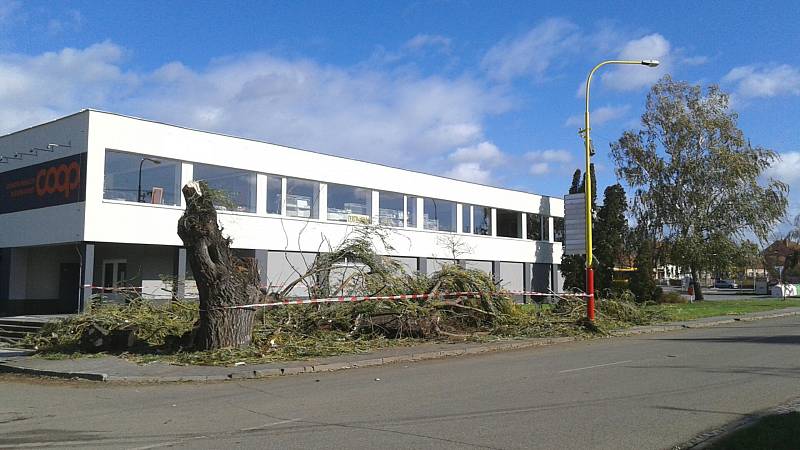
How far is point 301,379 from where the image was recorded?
A: 43.1ft

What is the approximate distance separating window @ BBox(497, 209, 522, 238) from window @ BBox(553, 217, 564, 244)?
15.4ft

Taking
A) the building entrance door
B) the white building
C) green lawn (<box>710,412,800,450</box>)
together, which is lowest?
green lawn (<box>710,412,800,450</box>)

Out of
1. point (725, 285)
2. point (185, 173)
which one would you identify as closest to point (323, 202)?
point (185, 173)

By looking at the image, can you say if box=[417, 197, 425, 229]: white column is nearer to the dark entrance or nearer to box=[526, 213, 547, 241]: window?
box=[526, 213, 547, 241]: window

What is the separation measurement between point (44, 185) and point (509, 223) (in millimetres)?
29403

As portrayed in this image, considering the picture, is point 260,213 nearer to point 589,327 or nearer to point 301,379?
point 589,327

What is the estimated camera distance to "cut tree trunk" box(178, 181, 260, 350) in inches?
604

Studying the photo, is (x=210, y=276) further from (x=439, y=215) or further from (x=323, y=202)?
(x=439, y=215)

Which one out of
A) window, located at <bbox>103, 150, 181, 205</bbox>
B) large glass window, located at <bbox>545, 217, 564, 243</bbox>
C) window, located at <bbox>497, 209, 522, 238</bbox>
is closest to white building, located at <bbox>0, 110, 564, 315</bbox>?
window, located at <bbox>103, 150, 181, 205</bbox>

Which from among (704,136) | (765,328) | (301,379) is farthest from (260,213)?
(704,136)

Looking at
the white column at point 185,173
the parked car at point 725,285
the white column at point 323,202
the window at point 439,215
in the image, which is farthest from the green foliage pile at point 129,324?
the parked car at point 725,285

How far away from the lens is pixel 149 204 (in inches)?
1053

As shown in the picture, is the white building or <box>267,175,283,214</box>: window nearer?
the white building

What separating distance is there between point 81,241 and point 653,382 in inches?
840
